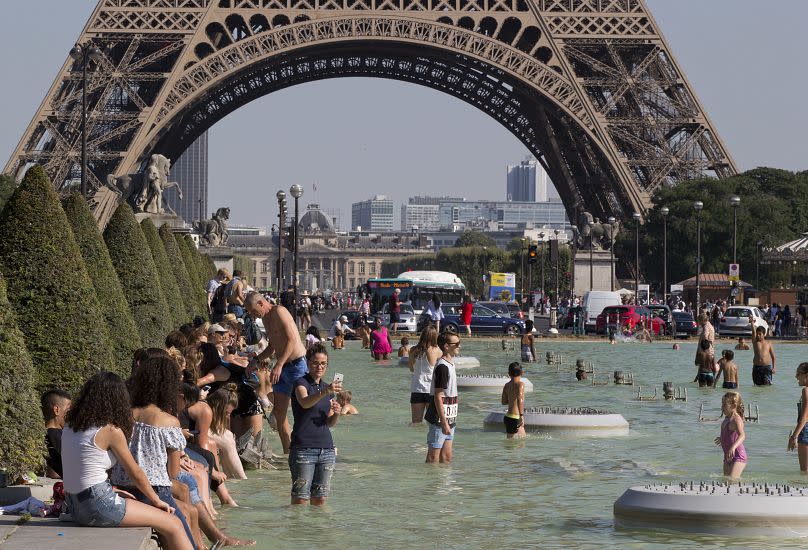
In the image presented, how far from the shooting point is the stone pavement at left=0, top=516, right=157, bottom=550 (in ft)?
31.8

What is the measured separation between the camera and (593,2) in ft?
231

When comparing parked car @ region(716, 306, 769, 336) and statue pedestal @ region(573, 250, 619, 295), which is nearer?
parked car @ region(716, 306, 769, 336)

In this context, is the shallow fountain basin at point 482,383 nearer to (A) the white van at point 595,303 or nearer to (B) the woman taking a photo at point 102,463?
(B) the woman taking a photo at point 102,463

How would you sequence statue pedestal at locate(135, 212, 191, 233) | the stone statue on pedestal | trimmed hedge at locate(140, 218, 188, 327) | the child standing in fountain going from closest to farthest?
the child standing in fountain, trimmed hedge at locate(140, 218, 188, 327), statue pedestal at locate(135, 212, 191, 233), the stone statue on pedestal

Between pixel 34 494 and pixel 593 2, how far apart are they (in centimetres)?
6057

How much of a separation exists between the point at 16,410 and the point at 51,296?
10.9 ft

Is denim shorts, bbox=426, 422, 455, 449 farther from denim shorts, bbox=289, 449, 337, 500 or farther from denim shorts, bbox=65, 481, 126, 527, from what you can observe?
denim shorts, bbox=65, 481, 126, 527

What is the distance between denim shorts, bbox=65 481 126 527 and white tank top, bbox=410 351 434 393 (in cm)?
850

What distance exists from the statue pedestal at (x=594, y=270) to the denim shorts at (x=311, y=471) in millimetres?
63646

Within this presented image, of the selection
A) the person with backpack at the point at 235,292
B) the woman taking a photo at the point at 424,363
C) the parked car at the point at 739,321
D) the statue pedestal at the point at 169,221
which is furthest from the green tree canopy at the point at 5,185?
the woman taking a photo at the point at 424,363

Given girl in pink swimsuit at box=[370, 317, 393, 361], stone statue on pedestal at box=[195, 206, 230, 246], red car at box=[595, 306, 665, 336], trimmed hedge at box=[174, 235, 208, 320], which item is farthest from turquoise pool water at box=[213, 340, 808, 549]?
stone statue on pedestal at box=[195, 206, 230, 246]

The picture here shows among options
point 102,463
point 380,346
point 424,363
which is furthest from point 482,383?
point 102,463

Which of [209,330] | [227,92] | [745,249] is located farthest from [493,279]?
[209,330]

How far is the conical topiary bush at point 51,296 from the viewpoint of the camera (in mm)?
15406
